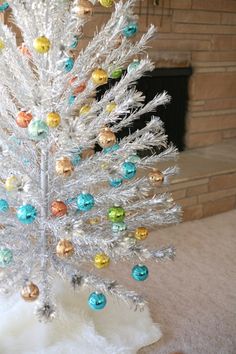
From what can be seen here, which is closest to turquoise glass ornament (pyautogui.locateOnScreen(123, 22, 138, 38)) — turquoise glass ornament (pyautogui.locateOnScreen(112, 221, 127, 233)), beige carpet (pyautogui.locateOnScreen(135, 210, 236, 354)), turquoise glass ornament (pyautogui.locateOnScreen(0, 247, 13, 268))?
turquoise glass ornament (pyautogui.locateOnScreen(112, 221, 127, 233))

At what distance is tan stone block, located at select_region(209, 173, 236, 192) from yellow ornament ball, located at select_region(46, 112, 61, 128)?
66.6 inches

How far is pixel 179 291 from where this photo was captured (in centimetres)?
193

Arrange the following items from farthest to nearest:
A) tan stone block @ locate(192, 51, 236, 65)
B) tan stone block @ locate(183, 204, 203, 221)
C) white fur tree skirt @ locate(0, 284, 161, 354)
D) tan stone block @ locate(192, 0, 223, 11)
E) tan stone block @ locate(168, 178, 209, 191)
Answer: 1. tan stone block @ locate(192, 51, 236, 65)
2. tan stone block @ locate(192, 0, 223, 11)
3. tan stone block @ locate(183, 204, 203, 221)
4. tan stone block @ locate(168, 178, 209, 191)
5. white fur tree skirt @ locate(0, 284, 161, 354)

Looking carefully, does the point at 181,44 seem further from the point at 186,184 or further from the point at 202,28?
the point at 186,184

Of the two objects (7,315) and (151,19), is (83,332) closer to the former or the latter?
(7,315)

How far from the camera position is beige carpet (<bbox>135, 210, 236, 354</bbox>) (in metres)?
1.62

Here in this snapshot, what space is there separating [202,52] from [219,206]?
88cm

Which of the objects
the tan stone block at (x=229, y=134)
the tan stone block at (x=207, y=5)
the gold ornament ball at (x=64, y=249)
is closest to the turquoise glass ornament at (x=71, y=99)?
the gold ornament ball at (x=64, y=249)

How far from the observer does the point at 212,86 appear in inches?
118

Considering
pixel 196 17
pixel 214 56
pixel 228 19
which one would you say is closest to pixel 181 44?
pixel 196 17

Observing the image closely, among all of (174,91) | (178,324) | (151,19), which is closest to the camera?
(178,324)

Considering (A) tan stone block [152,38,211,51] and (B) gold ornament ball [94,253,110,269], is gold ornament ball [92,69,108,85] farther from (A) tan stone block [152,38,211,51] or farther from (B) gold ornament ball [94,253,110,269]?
(A) tan stone block [152,38,211,51]

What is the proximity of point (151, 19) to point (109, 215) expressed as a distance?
159 centimetres

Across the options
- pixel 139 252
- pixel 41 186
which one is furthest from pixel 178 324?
pixel 41 186
